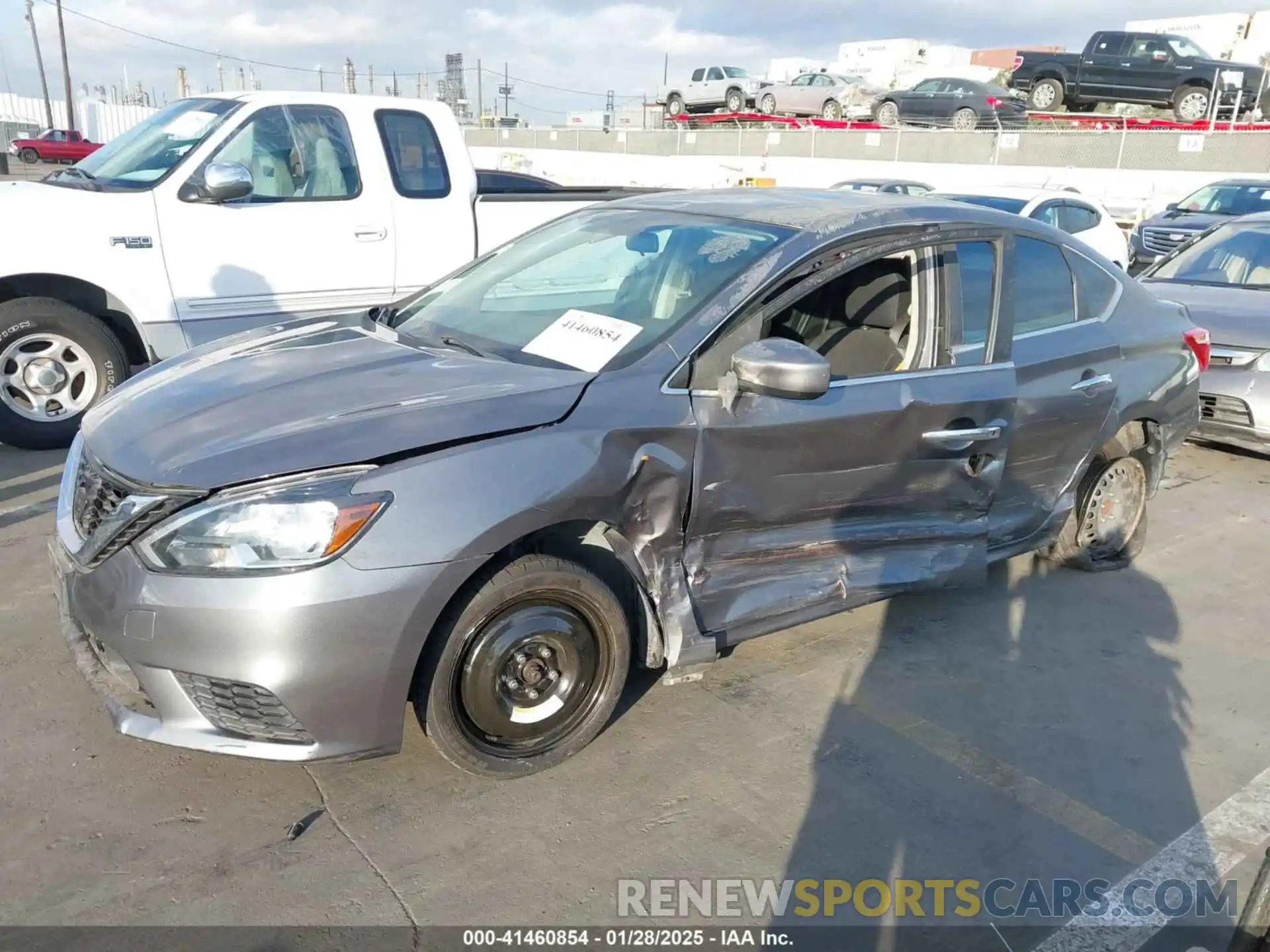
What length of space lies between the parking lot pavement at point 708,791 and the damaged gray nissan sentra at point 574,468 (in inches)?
11.3

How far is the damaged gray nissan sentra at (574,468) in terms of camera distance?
2566 mm

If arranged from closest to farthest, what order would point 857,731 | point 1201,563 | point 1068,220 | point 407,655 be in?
point 407,655
point 857,731
point 1201,563
point 1068,220

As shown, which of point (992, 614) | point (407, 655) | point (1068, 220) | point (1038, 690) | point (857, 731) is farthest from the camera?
point (1068, 220)

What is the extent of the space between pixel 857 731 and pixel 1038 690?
86 cm

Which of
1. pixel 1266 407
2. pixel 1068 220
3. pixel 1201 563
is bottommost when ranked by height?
pixel 1201 563

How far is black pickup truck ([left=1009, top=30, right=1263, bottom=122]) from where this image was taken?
76.9 feet

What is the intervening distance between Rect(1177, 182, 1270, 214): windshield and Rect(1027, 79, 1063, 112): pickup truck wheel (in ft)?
34.3

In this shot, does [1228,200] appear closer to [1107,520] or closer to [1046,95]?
[1046,95]

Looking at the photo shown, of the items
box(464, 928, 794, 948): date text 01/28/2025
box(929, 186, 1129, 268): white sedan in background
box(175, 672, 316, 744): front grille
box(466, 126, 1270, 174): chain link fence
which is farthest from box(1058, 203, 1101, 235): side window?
box(175, 672, 316, 744): front grille

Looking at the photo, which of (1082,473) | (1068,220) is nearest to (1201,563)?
(1082,473)

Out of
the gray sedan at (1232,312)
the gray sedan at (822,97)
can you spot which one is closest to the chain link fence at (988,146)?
the gray sedan at (822,97)

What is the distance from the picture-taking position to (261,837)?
9.04 feet

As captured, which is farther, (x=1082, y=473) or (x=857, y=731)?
(x=1082, y=473)

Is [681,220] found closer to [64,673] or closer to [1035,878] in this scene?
[1035,878]
